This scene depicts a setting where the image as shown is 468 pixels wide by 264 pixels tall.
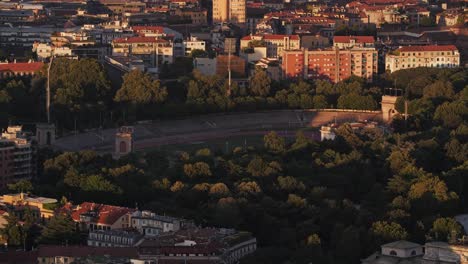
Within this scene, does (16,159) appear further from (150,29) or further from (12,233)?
(150,29)

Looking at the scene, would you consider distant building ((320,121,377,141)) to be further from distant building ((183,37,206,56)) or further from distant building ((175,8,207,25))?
distant building ((175,8,207,25))

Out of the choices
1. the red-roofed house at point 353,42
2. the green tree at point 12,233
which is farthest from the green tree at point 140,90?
the green tree at point 12,233

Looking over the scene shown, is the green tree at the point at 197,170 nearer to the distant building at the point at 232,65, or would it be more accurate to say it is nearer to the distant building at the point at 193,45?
the distant building at the point at 232,65

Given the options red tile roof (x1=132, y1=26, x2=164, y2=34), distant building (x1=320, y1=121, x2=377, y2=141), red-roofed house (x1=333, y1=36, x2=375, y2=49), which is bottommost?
distant building (x1=320, y1=121, x2=377, y2=141)

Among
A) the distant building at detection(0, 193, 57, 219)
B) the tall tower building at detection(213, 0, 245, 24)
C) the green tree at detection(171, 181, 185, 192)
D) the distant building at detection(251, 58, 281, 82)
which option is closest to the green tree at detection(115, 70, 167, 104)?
the distant building at detection(251, 58, 281, 82)

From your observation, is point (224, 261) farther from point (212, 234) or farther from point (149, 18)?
point (149, 18)

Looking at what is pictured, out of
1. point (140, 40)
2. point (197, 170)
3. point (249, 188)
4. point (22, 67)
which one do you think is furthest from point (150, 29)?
point (249, 188)
